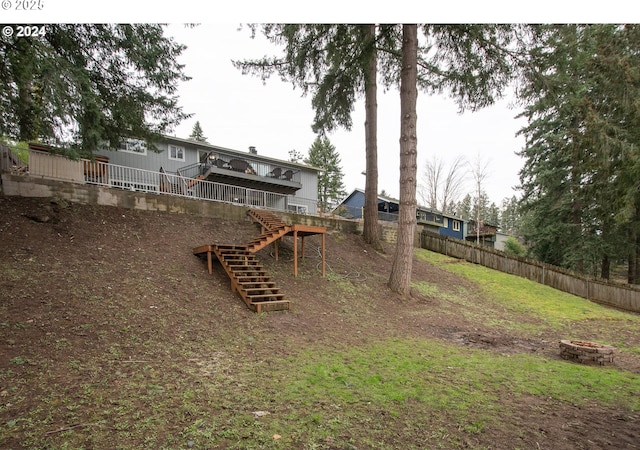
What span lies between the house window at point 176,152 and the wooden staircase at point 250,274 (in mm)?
12460

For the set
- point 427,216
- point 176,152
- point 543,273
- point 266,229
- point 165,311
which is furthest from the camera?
point 427,216

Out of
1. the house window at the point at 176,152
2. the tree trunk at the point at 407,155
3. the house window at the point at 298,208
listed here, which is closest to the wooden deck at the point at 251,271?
the tree trunk at the point at 407,155

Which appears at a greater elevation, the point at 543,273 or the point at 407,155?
the point at 407,155

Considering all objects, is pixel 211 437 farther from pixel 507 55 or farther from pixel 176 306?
pixel 507 55

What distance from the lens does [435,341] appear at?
6.55 meters

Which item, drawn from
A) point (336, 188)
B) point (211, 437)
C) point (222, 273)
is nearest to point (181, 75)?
point (222, 273)

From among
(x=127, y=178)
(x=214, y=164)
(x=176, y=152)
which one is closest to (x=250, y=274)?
(x=127, y=178)

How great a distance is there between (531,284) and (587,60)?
32.1 feet

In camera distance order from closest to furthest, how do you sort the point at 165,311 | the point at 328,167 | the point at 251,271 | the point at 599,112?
the point at 165,311
the point at 251,271
the point at 599,112
the point at 328,167

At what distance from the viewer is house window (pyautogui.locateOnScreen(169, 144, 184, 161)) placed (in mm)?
18970

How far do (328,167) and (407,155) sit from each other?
1491 inches

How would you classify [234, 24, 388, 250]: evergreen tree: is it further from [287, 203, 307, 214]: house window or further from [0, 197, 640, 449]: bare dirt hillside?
[287, 203, 307, 214]: house window

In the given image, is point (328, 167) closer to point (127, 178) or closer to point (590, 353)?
point (127, 178)

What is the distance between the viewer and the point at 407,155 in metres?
10.0
